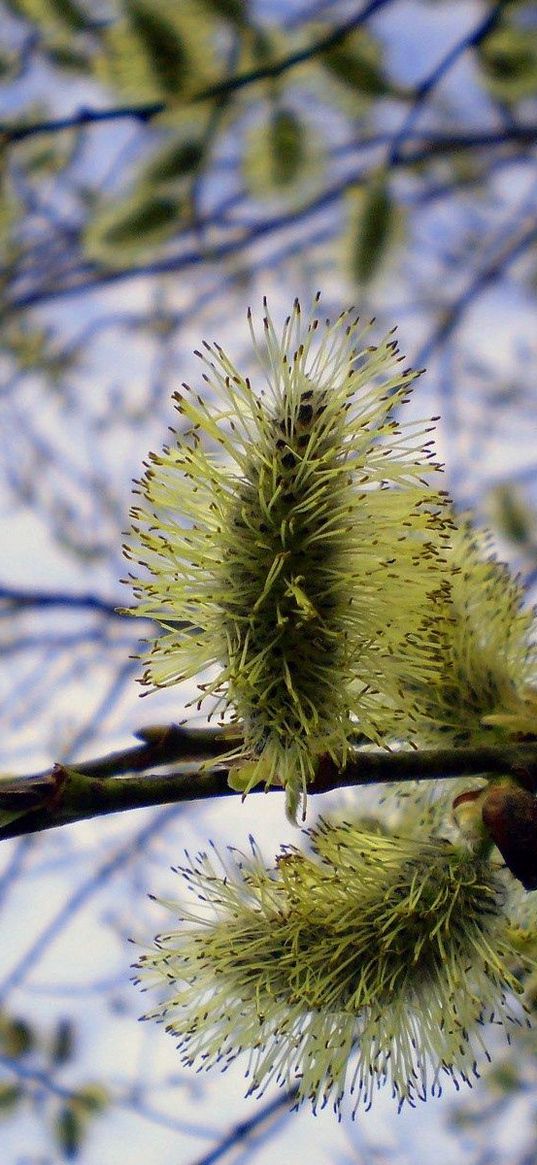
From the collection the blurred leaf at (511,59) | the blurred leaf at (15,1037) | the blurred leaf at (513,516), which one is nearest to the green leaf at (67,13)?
the blurred leaf at (511,59)

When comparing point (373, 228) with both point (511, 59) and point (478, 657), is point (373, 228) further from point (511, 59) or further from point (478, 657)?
point (478, 657)

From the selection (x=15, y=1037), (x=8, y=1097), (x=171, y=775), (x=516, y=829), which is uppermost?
(x=171, y=775)

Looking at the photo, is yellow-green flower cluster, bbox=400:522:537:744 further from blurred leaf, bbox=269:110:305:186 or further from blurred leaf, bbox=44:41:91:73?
blurred leaf, bbox=44:41:91:73

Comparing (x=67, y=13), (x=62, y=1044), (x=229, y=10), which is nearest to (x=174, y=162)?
(x=229, y=10)

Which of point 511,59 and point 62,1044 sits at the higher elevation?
point 511,59

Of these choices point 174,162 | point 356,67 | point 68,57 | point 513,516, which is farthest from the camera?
point 513,516

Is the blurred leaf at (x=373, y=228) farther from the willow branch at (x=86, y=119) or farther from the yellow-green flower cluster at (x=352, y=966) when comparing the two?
the yellow-green flower cluster at (x=352, y=966)

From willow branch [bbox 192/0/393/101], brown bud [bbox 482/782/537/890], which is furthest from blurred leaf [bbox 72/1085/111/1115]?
willow branch [bbox 192/0/393/101]
